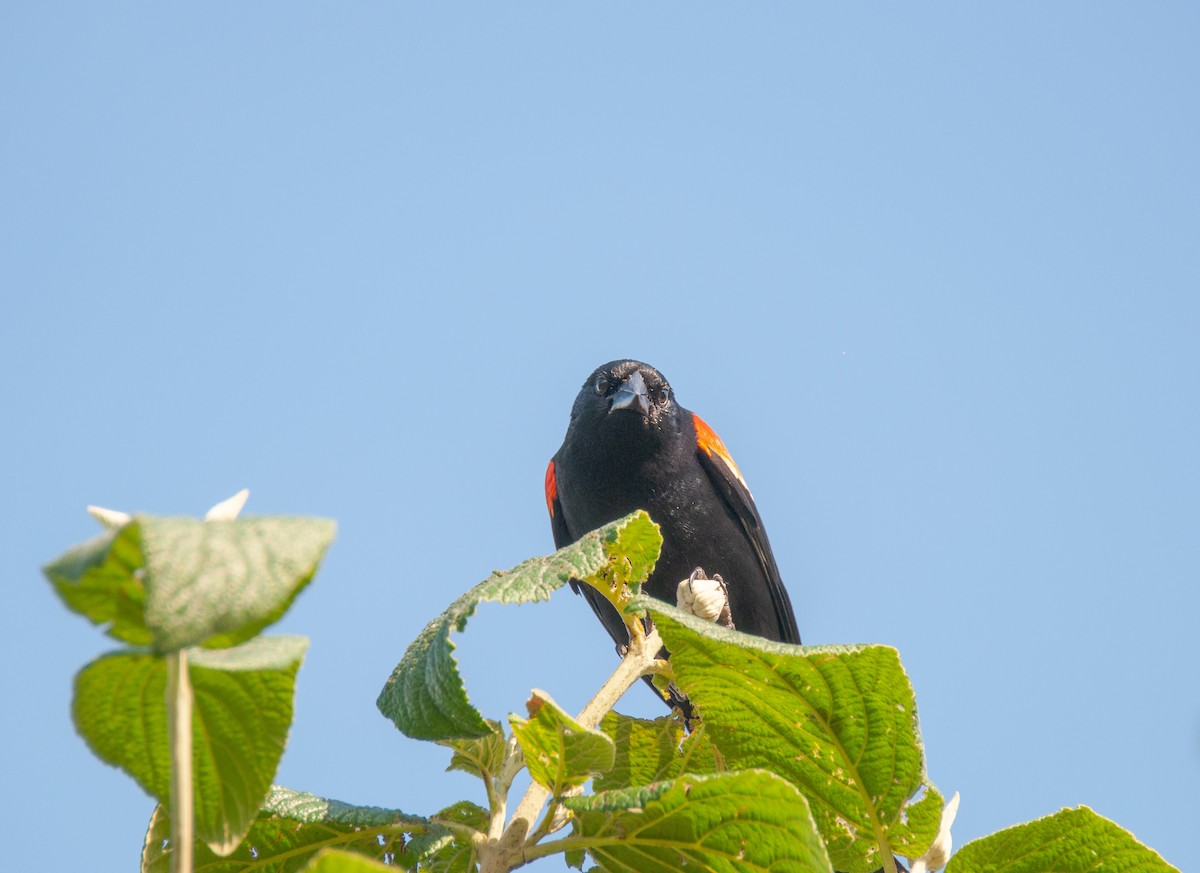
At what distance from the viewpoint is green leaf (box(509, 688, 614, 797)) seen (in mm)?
1638

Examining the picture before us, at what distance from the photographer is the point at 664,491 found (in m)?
5.51

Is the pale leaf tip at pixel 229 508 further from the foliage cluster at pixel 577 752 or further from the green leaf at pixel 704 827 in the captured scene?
the green leaf at pixel 704 827

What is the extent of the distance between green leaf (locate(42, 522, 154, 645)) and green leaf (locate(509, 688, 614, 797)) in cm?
61

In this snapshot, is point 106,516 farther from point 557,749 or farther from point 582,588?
point 582,588

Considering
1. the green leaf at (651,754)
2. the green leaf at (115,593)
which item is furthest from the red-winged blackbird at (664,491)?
the green leaf at (115,593)

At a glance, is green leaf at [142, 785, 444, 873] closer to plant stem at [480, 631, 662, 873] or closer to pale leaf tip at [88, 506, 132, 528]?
plant stem at [480, 631, 662, 873]

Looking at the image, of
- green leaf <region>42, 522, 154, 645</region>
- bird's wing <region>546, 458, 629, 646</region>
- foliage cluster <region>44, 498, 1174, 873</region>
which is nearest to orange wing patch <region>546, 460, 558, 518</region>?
bird's wing <region>546, 458, 629, 646</region>

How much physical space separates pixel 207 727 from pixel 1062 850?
1272 millimetres

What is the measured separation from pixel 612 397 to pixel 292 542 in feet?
15.7

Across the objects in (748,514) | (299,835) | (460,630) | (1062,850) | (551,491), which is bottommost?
(1062,850)

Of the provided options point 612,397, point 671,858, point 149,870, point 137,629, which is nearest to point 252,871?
point 149,870

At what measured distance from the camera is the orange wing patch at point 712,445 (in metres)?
6.10

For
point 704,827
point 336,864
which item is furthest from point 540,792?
point 336,864

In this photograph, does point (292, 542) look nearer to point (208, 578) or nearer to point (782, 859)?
point (208, 578)
